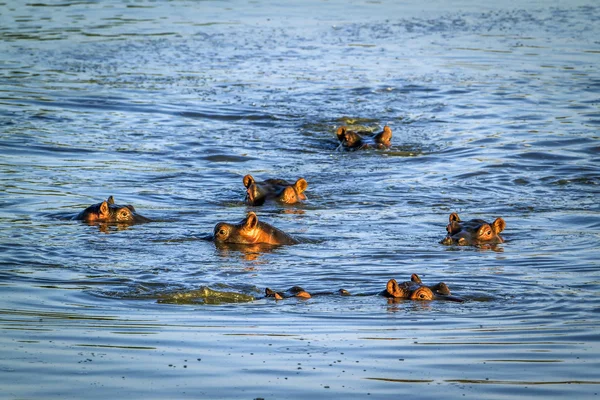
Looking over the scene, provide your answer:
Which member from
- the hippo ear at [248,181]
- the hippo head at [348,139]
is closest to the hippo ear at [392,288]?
the hippo ear at [248,181]

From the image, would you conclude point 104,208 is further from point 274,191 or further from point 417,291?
point 417,291

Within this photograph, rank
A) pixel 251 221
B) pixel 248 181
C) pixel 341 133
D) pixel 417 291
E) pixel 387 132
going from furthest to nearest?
pixel 341 133
pixel 387 132
pixel 248 181
pixel 251 221
pixel 417 291

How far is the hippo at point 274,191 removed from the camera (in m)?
11.4

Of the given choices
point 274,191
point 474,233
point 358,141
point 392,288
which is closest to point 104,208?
point 274,191

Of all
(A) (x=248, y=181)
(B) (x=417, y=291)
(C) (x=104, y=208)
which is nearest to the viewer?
(B) (x=417, y=291)

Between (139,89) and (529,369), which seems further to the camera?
(139,89)

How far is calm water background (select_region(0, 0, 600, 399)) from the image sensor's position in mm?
5781

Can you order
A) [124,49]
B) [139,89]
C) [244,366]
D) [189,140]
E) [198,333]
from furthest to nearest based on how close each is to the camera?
[124,49] < [139,89] < [189,140] < [198,333] < [244,366]

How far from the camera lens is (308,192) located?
1219 centimetres

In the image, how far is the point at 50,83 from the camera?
1783cm

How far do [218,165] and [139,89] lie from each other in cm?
455

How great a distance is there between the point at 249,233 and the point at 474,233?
2.05 meters

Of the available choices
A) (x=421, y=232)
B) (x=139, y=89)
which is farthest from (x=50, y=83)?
(x=421, y=232)

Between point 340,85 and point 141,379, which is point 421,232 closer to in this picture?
point 141,379
